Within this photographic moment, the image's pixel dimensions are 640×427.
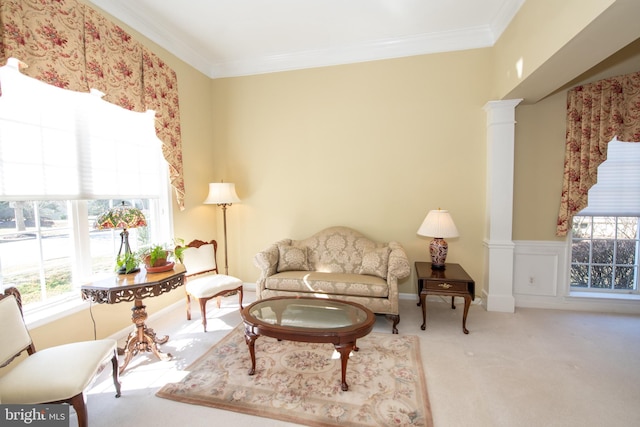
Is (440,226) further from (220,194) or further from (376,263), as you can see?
(220,194)

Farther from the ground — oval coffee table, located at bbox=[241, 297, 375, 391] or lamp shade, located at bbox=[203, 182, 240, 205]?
lamp shade, located at bbox=[203, 182, 240, 205]

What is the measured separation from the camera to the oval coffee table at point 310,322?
1.94 meters

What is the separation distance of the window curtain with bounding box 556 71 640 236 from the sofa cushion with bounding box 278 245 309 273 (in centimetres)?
308

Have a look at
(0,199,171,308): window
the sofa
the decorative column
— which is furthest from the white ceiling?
the sofa

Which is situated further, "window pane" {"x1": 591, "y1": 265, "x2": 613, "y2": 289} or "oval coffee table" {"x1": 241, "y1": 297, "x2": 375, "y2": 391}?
"window pane" {"x1": 591, "y1": 265, "x2": 613, "y2": 289}

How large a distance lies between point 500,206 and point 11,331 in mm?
4320

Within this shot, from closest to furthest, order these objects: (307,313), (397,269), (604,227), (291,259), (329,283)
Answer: (307,313), (397,269), (329,283), (604,227), (291,259)

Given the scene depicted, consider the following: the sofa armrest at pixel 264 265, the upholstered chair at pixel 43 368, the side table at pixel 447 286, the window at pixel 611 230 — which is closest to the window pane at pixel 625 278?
the window at pixel 611 230

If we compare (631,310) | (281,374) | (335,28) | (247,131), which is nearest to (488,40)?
(335,28)

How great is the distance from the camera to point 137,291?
2.17 m

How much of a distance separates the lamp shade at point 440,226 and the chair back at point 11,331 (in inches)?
132

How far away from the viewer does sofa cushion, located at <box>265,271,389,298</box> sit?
2891mm

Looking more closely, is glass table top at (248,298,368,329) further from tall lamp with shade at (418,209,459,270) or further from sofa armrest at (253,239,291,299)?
tall lamp with shade at (418,209,459,270)

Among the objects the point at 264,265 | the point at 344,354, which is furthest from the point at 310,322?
the point at 264,265
